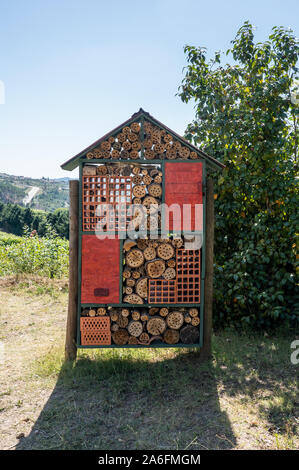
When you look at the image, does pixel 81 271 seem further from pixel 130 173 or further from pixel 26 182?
pixel 26 182

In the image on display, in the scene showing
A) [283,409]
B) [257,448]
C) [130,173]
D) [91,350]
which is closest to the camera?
[257,448]

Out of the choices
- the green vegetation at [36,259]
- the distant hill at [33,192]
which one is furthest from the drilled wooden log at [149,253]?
the distant hill at [33,192]

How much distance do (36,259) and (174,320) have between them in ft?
19.0

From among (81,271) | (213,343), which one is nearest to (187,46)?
(81,271)

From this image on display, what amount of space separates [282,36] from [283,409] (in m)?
5.03

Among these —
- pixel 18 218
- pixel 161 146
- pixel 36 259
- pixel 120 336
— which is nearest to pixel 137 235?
pixel 161 146

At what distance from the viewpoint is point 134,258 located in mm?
4262

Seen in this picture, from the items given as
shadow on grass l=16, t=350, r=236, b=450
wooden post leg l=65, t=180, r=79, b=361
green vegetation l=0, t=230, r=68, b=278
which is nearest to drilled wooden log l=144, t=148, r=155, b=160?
wooden post leg l=65, t=180, r=79, b=361

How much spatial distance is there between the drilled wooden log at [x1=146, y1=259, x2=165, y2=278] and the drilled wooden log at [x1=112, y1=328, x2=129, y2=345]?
75 cm

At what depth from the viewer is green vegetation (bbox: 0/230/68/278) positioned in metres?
9.04

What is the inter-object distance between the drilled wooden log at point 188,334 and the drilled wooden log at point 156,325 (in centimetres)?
24

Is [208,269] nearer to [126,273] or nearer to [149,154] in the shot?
Answer: [126,273]

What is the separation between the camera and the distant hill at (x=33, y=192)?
90375 mm

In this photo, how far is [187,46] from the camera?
19.1 feet
